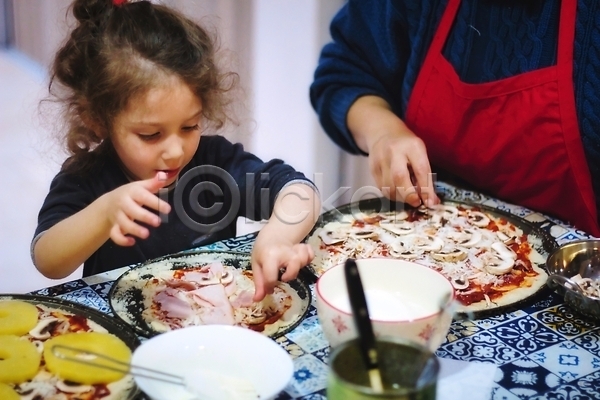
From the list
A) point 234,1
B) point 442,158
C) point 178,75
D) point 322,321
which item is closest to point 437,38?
point 442,158

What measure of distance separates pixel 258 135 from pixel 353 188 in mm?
473

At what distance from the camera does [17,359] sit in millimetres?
891

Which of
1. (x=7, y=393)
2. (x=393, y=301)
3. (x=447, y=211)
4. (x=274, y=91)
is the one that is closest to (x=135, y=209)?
(x=7, y=393)

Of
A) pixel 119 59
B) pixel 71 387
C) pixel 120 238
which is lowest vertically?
pixel 71 387

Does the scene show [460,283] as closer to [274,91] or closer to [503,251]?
[503,251]

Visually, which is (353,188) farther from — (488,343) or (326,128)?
(488,343)

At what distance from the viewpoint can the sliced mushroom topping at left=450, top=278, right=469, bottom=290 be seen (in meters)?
1.14

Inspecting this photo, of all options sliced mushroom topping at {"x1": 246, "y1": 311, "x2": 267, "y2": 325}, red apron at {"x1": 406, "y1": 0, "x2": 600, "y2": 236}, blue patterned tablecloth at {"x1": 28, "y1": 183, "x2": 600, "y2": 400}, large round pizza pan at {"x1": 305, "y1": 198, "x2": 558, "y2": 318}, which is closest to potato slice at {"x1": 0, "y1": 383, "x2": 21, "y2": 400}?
blue patterned tablecloth at {"x1": 28, "y1": 183, "x2": 600, "y2": 400}

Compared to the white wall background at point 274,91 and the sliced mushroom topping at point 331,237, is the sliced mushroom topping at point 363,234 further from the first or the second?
the white wall background at point 274,91

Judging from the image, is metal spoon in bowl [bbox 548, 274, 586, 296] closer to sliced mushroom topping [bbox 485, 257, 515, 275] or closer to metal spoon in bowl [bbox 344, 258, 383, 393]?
sliced mushroom topping [bbox 485, 257, 515, 275]

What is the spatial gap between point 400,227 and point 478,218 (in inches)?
6.8

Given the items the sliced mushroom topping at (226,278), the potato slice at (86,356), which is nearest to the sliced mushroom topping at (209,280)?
the sliced mushroom topping at (226,278)

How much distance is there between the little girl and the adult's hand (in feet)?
0.59

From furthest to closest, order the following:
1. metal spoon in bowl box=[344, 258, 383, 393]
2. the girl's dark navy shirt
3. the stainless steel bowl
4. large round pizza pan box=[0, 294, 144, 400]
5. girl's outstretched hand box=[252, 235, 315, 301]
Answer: the girl's dark navy shirt < the stainless steel bowl < girl's outstretched hand box=[252, 235, 315, 301] < large round pizza pan box=[0, 294, 144, 400] < metal spoon in bowl box=[344, 258, 383, 393]
